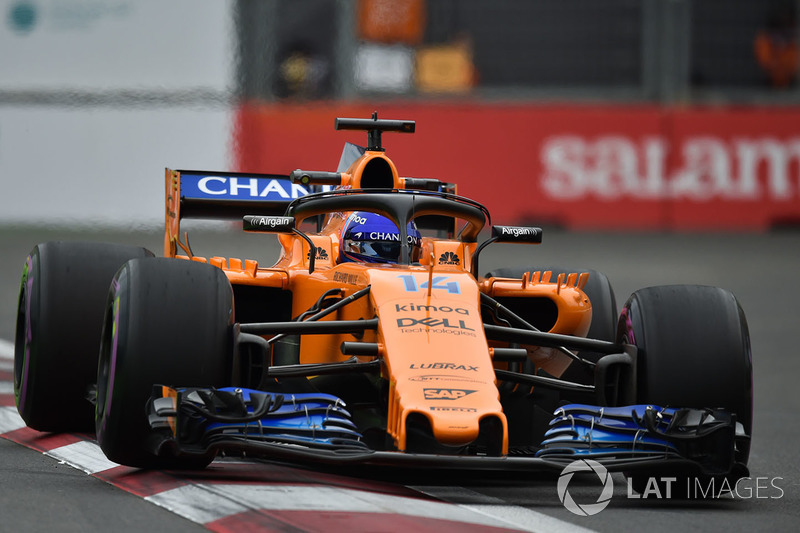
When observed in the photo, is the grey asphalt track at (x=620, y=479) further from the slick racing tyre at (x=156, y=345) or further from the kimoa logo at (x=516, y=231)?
the kimoa logo at (x=516, y=231)

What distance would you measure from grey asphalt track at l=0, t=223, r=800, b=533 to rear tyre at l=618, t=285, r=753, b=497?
1.39ft

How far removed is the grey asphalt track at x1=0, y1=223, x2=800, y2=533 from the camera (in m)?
5.29

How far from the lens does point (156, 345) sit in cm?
576

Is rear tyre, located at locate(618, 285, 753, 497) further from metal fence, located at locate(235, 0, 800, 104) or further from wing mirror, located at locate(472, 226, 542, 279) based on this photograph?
metal fence, located at locate(235, 0, 800, 104)

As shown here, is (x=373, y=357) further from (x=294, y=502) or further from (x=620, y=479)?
(x=294, y=502)

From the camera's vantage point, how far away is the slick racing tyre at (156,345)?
5.75 metres

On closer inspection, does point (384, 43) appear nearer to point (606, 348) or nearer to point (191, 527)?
point (606, 348)

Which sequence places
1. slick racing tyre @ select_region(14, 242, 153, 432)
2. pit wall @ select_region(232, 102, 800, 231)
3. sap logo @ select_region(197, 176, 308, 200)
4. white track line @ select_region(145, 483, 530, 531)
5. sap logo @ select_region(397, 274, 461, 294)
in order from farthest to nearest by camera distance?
1. pit wall @ select_region(232, 102, 800, 231)
2. sap logo @ select_region(197, 176, 308, 200)
3. slick racing tyre @ select_region(14, 242, 153, 432)
4. sap logo @ select_region(397, 274, 461, 294)
5. white track line @ select_region(145, 483, 530, 531)

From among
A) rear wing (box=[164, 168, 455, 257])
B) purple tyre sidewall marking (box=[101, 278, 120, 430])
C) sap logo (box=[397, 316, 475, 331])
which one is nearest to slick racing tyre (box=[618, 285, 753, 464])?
sap logo (box=[397, 316, 475, 331])

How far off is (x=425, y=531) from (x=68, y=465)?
2.09m

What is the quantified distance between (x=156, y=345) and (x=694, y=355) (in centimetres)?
224

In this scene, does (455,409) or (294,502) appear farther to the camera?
(455,409)

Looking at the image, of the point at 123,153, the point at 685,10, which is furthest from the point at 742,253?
the point at 123,153

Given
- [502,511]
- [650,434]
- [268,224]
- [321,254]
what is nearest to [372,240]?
[321,254]
